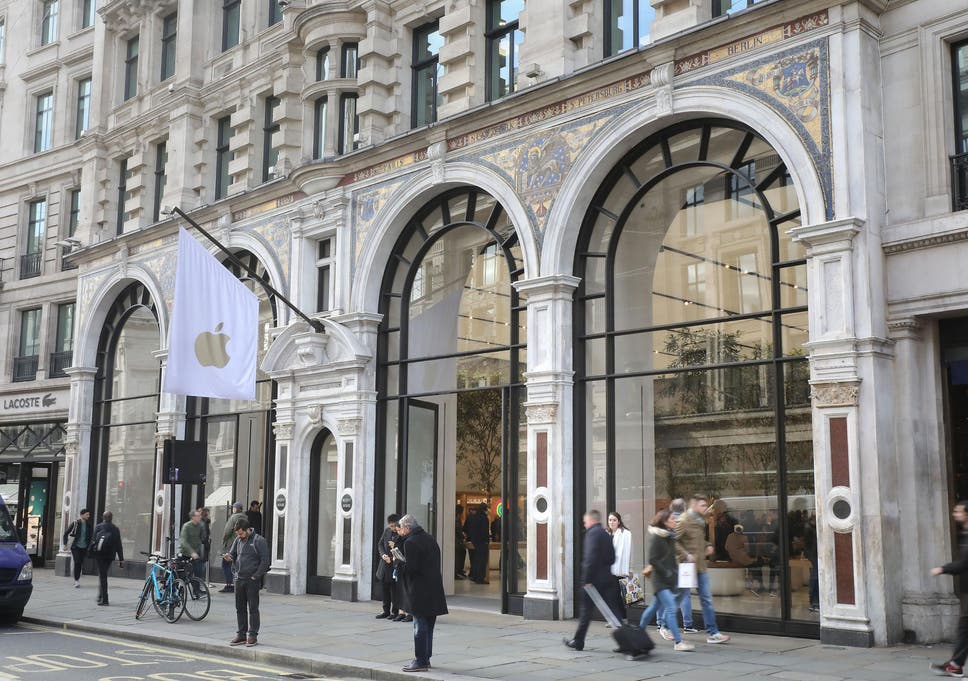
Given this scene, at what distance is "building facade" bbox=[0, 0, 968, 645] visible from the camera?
45.5 feet

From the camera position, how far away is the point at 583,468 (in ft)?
56.4

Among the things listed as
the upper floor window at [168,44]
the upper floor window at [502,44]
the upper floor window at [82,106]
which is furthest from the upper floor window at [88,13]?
the upper floor window at [502,44]

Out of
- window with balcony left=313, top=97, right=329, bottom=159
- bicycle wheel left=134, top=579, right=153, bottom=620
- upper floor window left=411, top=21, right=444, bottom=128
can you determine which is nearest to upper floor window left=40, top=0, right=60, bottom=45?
window with balcony left=313, top=97, right=329, bottom=159

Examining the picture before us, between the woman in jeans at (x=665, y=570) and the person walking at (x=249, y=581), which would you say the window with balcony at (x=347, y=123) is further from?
the woman in jeans at (x=665, y=570)

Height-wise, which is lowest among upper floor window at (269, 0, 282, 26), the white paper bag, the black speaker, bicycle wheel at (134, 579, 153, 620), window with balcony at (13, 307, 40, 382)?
bicycle wheel at (134, 579, 153, 620)

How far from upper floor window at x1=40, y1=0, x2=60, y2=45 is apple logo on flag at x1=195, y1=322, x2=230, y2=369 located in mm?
19605

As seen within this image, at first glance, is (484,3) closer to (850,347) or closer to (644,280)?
(644,280)

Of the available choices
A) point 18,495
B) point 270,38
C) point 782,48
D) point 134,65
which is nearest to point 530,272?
point 782,48

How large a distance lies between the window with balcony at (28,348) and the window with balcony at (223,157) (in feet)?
32.7

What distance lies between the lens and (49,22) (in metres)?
34.3

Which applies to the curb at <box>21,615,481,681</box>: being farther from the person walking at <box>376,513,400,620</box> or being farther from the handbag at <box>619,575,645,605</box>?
the handbag at <box>619,575,645,605</box>

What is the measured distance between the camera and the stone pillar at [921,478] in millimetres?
13336

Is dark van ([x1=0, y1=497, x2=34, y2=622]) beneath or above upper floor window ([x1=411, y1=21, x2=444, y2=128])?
beneath

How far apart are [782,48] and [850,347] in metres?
4.59
